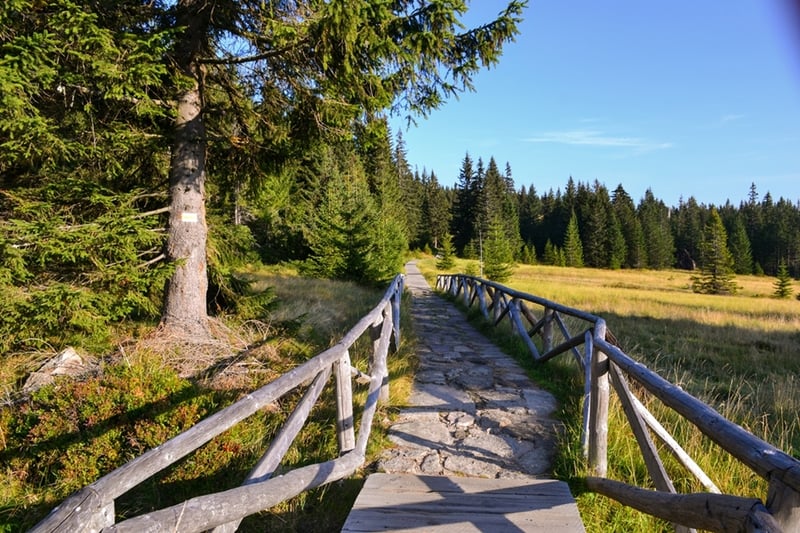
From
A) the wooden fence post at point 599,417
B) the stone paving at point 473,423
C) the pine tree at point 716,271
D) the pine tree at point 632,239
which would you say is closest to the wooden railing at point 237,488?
the stone paving at point 473,423

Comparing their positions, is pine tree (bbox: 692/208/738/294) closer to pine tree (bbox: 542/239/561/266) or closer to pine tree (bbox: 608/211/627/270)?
pine tree (bbox: 608/211/627/270)

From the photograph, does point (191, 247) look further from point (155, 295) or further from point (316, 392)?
point (316, 392)

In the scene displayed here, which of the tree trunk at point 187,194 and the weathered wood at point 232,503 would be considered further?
the tree trunk at point 187,194

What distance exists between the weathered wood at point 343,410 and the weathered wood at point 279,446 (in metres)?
0.28

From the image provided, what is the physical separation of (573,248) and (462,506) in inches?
2799

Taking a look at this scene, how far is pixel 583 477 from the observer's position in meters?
3.37

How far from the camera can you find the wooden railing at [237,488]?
154 cm

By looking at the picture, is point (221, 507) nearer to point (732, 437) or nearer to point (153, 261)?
point (732, 437)

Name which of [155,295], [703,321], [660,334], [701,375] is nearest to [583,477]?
[155,295]

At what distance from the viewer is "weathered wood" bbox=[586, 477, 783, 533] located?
157 centimetres

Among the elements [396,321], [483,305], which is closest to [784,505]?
[396,321]

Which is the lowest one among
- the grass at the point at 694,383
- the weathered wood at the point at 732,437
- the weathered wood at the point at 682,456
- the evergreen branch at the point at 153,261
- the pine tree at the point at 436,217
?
the grass at the point at 694,383

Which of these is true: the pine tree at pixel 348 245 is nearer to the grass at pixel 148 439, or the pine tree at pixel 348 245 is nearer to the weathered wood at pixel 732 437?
the grass at pixel 148 439

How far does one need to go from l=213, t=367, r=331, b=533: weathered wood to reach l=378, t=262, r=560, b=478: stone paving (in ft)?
3.59
